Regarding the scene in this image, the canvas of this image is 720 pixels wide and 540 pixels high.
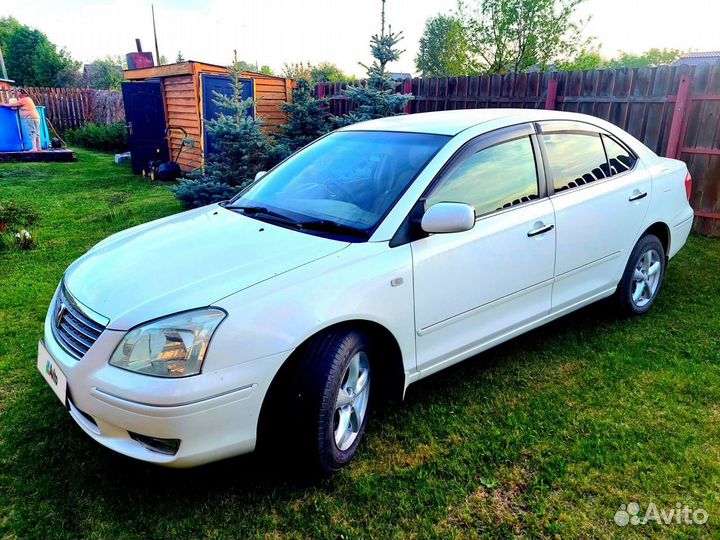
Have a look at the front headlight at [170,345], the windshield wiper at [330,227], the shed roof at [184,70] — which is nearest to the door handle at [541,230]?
the windshield wiper at [330,227]

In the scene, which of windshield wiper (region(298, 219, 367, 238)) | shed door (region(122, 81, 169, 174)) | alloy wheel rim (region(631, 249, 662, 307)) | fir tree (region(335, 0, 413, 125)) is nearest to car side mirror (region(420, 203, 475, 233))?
windshield wiper (region(298, 219, 367, 238))

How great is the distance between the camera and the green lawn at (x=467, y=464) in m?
2.21

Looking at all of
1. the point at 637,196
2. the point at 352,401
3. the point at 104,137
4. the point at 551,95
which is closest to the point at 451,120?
the point at 637,196

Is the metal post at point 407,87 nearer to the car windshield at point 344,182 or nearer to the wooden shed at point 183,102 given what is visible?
the wooden shed at point 183,102

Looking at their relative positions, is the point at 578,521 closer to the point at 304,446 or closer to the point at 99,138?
the point at 304,446

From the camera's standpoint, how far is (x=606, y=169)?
12.2 ft

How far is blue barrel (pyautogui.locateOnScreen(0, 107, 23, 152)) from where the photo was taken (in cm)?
1326

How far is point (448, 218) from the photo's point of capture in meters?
2.51

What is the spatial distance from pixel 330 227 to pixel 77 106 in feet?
67.7

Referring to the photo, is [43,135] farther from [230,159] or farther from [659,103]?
[659,103]

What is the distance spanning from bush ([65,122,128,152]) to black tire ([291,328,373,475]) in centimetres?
1645

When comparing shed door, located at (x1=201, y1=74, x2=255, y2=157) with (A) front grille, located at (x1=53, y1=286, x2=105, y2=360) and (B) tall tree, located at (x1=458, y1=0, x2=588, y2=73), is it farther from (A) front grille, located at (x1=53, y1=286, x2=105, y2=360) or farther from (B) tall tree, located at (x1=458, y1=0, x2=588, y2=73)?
(B) tall tree, located at (x1=458, y1=0, x2=588, y2=73)

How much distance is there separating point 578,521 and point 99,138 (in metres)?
18.3

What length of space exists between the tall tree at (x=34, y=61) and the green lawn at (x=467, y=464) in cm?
4005
